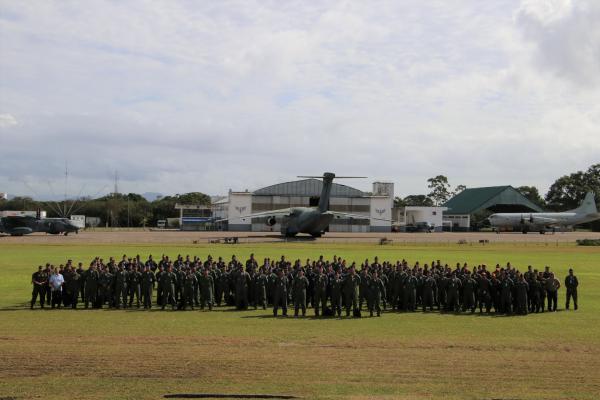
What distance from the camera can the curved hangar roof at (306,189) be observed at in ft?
313

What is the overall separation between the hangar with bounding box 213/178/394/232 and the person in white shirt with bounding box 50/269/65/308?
2828 inches

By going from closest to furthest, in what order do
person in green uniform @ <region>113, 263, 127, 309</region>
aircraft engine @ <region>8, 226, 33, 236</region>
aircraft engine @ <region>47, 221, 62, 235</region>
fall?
person in green uniform @ <region>113, 263, 127, 309</region> < aircraft engine @ <region>8, 226, 33, 236</region> < aircraft engine @ <region>47, 221, 62, 235</region>

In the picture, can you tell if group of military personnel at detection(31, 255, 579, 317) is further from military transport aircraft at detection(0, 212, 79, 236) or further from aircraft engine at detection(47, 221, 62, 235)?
aircraft engine at detection(47, 221, 62, 235)

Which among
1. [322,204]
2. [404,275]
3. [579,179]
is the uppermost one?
[579,179]

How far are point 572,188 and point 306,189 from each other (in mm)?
60547

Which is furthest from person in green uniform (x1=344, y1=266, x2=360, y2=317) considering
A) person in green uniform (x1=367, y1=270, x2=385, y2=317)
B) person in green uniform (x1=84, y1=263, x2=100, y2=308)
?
person in green uniform (x1=84, y1=263, x2=100, y2=308)

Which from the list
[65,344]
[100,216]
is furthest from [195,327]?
[100,216]

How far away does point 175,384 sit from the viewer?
9578 millimetres

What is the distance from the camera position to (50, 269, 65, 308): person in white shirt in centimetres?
1775

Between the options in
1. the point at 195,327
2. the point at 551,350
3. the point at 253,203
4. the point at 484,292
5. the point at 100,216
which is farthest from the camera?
the point at 100,216

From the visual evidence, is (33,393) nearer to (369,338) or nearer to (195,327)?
(195,327)

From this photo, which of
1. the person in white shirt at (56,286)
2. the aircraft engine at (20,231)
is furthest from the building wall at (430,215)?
the person in white shirt at (56,286)

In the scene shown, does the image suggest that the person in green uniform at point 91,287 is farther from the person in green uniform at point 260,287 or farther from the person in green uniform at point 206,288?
the person in green uniform at point 260,287

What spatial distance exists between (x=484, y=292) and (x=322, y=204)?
38345 mm
